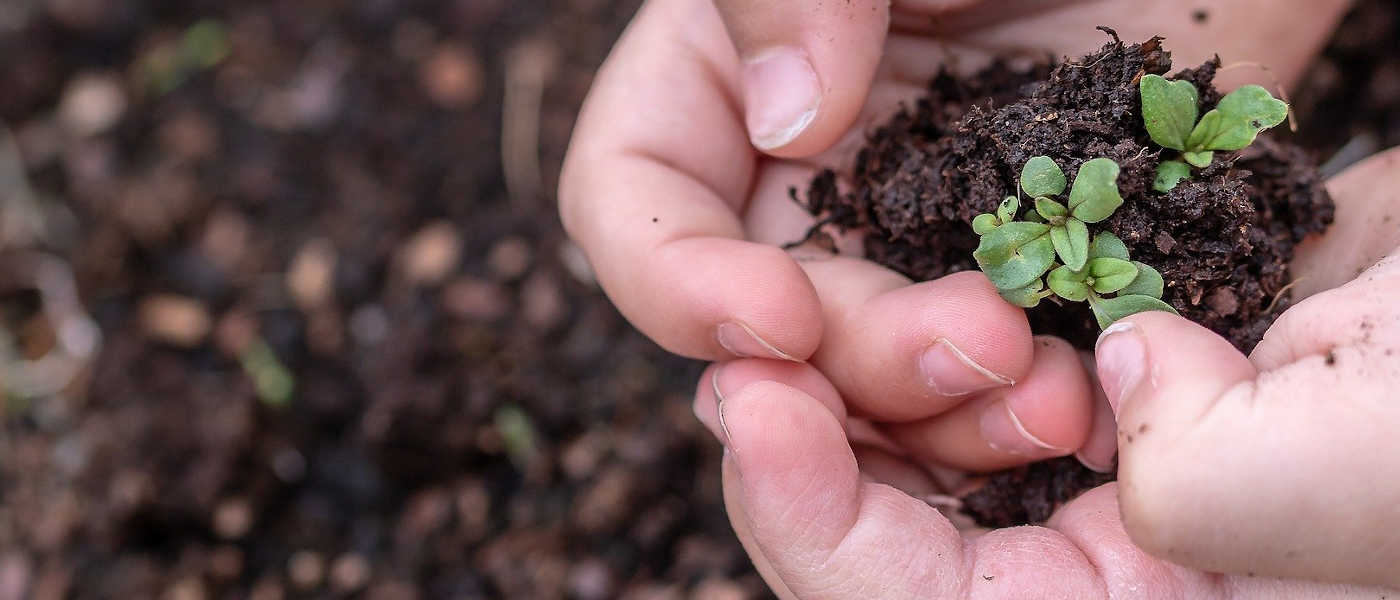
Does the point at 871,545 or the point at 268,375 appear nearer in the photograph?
the point at 871,545

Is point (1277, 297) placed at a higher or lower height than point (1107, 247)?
lower

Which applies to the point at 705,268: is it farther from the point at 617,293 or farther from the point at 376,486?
the point at 376,486

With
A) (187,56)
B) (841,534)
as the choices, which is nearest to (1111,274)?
(841,534)

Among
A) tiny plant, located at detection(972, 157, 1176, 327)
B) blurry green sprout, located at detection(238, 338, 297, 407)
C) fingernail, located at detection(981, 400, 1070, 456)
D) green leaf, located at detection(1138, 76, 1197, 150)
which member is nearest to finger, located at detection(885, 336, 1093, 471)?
fingernail, located at detection(981, 400, 1070, 456)

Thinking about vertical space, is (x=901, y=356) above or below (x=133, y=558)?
above

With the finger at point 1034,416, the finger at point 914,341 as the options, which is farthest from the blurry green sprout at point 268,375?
the finger at point 1034,416

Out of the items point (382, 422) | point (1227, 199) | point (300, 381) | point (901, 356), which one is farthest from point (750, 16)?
point (300, 381)

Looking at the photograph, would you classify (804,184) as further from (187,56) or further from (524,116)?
(187,56)
